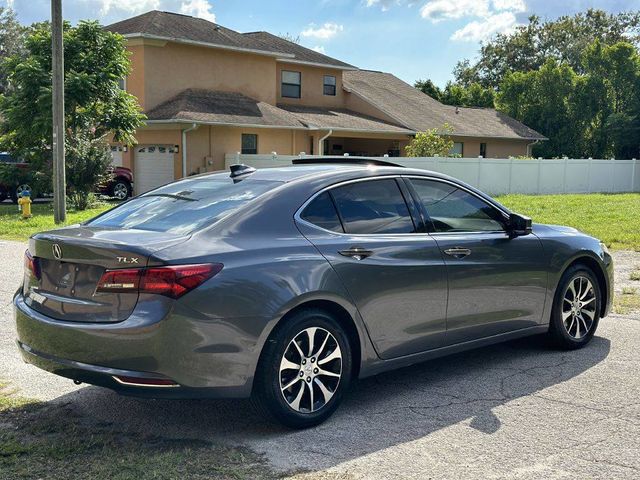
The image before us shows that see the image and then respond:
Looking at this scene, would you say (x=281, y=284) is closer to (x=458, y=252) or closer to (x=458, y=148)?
(x=458, y=252)

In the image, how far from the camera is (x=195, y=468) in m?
3.93

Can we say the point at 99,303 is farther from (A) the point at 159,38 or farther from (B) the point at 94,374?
(A) the point at 159,38

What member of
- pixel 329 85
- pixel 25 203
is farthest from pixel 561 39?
pixel 25 203

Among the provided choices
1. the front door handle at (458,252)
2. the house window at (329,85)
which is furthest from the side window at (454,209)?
the house window at (329,85)

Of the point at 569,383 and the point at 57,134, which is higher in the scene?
the point at 57,134

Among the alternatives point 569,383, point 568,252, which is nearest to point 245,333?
point 569,383

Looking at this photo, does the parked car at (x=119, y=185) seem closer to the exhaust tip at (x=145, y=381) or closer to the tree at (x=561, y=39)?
the exhaust tip at (x=145, y=381)

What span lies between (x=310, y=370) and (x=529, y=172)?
95.7 ft

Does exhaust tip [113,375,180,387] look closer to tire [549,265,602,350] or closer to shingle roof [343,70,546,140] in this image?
tire [549,265,602,350]

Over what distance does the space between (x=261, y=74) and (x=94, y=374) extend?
92.5ft

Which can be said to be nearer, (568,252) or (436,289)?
(436,289)

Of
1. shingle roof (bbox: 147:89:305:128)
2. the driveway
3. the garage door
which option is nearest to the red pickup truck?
the garage door

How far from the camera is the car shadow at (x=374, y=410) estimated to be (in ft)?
14.4

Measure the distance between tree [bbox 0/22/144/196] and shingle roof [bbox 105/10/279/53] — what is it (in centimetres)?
431
